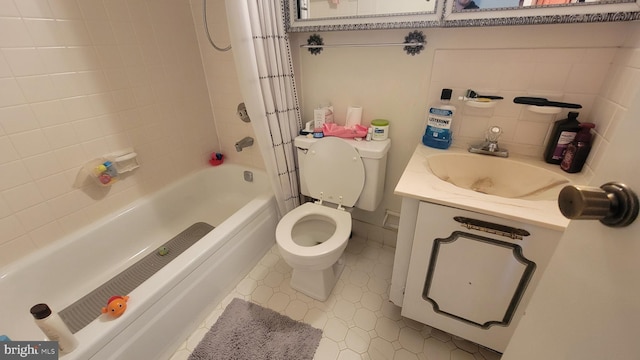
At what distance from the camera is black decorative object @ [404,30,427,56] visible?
3.79ft

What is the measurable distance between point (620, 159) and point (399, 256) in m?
0.83

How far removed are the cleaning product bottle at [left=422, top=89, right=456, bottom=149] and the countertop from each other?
19 cm

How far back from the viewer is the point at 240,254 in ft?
4.76

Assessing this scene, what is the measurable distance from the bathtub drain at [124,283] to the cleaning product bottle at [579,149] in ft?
6.40

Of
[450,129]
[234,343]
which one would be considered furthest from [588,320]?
[234,343]

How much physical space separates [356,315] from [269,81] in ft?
4.15

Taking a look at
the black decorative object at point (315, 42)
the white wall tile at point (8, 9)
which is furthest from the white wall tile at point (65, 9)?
the black decorative object at point (315, 42)

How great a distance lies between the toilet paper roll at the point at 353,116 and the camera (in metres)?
1.39

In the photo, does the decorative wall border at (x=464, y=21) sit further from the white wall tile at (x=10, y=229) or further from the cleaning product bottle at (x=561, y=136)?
the white wall tile at (x=10, y=229)

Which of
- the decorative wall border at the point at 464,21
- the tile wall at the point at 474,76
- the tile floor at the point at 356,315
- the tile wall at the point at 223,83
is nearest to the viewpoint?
the decorative wall border at the point at 464,21

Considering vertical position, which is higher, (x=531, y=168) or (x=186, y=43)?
(x=186, y=43)

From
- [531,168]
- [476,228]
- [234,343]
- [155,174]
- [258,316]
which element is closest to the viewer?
[476,228]

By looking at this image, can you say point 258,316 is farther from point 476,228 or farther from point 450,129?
point 450,129

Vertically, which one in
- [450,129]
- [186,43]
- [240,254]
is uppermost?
[186,43]
